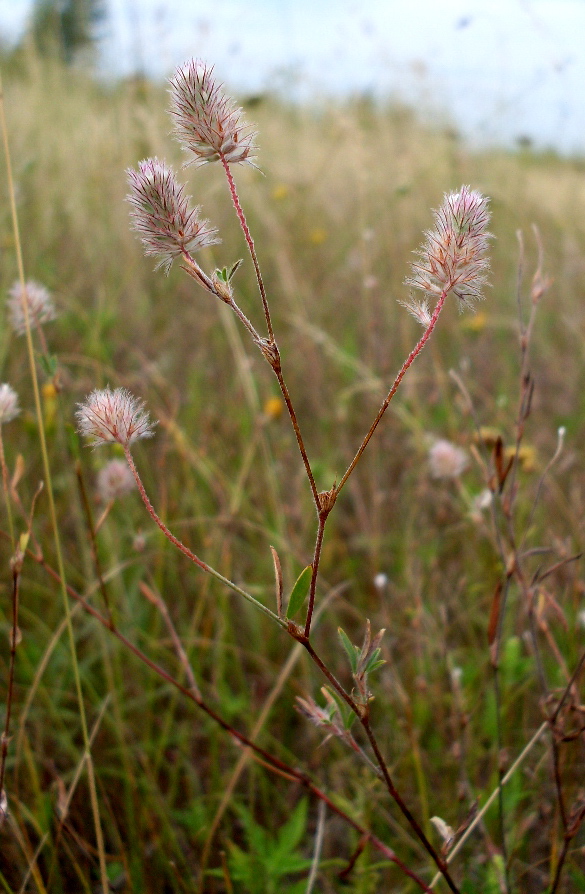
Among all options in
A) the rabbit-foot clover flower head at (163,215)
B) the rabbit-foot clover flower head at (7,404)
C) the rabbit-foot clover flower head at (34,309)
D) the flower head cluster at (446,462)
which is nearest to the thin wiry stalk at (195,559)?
the rabbit-foot clover flower head at (163,215)

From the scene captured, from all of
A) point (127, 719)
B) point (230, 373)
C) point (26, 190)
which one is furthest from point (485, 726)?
point (26, 190)

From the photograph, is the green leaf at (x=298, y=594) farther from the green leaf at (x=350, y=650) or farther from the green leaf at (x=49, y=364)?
the green leaf at (x=49, y=364)

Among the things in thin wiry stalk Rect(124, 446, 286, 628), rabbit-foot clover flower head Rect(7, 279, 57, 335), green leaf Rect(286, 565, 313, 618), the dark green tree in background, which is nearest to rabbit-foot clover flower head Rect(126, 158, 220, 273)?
thin wiry stalk Rect(124, 446, 286, 628)

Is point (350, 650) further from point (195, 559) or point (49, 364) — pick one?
point (49, 364)

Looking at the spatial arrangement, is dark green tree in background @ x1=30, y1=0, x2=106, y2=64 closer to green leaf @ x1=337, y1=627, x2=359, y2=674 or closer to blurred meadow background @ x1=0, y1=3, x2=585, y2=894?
blurred meadow background @ x1=0, y1=3, x2=585, y2=894

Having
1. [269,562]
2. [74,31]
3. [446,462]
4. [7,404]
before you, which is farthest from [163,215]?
[74,31]

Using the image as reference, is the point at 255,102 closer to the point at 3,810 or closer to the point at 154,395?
the point at 154,395

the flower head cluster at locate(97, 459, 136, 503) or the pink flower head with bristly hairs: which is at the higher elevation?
the pink flower head with bristly hairs
